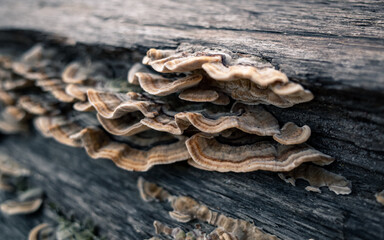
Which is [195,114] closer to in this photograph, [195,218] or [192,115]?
[192,115]

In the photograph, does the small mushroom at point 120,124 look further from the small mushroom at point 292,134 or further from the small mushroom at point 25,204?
the small mushroom at point 25,204

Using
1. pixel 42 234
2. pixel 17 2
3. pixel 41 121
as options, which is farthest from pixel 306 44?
pixel 17 2

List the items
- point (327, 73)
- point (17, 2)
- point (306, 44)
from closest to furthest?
point (327, 73), point (306, 44), point (17, 2)

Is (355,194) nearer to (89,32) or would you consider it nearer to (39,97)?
(89,32)

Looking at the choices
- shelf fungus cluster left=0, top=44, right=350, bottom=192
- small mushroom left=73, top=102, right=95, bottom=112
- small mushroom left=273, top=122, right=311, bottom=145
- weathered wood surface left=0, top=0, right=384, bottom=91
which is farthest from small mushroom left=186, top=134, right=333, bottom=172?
small mushroom left=73, top=102, right=95, bottom=112

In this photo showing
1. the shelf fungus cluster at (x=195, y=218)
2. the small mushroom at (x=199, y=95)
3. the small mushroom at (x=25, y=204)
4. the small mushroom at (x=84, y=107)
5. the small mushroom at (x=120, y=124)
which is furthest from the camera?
the small mushroom at (x=25, y=204)

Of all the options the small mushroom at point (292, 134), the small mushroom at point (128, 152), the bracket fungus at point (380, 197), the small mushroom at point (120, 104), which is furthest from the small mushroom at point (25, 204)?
the bracket fungus at point (380, 197)

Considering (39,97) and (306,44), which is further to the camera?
(39,97)
